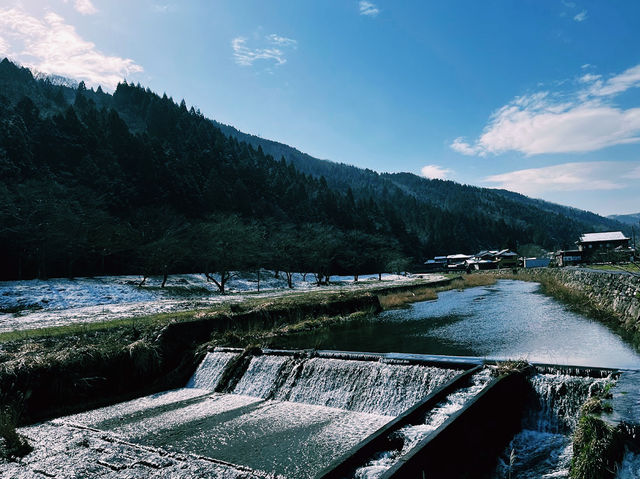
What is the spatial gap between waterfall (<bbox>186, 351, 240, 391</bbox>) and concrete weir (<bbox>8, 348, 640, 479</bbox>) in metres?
0.84

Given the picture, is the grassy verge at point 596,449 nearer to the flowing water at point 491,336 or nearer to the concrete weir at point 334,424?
the concrete weir at point 334,424

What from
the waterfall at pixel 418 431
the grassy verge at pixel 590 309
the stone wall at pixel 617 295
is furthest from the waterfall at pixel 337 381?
the stone wall at pixel 617 295

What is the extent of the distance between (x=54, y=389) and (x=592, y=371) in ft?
58.1

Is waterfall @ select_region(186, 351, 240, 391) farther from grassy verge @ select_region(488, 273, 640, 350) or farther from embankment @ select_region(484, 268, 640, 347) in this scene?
embankment @ select_region(484, 268, 640, 347)

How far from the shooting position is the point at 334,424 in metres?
11.6

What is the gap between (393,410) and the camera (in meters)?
12.0

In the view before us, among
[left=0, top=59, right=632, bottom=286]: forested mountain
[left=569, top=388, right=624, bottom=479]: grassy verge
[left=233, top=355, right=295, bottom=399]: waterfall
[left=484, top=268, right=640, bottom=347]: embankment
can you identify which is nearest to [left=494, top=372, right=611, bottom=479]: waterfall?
[left=569, top=388, right=624, bottom=479]: grassy verge

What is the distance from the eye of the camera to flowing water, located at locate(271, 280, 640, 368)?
1652cm

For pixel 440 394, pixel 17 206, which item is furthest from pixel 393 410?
pixel 17 206

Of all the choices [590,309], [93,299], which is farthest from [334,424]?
[93,299]

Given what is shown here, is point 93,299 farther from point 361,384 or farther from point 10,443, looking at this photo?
point 361,384

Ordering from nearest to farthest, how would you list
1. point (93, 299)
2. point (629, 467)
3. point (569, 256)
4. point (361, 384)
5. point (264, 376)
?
1. point (629, 467)
2. point (361, 384)
3. point (264, 376)
4. point (93, 299)
5. point (569, 256)

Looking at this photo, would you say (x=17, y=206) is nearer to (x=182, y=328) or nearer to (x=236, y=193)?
(x=182, y=328)

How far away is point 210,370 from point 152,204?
63047 mm
